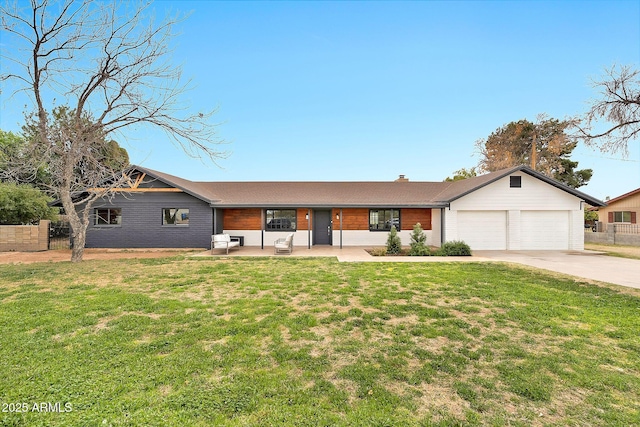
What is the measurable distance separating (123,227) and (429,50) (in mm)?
19278

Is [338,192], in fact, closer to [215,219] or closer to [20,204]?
[215,219]

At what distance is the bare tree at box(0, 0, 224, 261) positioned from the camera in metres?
9.22

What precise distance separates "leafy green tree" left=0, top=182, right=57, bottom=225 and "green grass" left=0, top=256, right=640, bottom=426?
13.2 m

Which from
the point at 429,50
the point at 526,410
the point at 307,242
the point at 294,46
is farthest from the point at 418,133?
the point at 526,410

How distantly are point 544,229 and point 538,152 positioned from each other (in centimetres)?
1836

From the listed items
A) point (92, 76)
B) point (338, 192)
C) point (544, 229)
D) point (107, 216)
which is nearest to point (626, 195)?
point (544, 229)

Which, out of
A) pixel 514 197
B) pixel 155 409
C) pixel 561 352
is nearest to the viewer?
pixel 155 409

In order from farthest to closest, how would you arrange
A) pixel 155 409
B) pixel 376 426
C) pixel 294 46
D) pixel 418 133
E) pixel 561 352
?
pixel 418 133 → pixel 294 46 → pixel 561 352 → pixel 155 409 → pixel 376 426

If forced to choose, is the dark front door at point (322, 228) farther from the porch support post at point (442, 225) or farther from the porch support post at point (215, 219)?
the porch support post at point (442, 225)

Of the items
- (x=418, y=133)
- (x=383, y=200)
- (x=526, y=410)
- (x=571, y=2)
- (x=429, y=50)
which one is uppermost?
(x=571, y=2)

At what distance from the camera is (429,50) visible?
1650cm

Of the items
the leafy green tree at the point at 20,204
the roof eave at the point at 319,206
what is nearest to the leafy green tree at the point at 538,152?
the roof eave at the point at 319,206

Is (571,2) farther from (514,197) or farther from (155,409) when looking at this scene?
(155,409)

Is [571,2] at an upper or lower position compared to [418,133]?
upper
